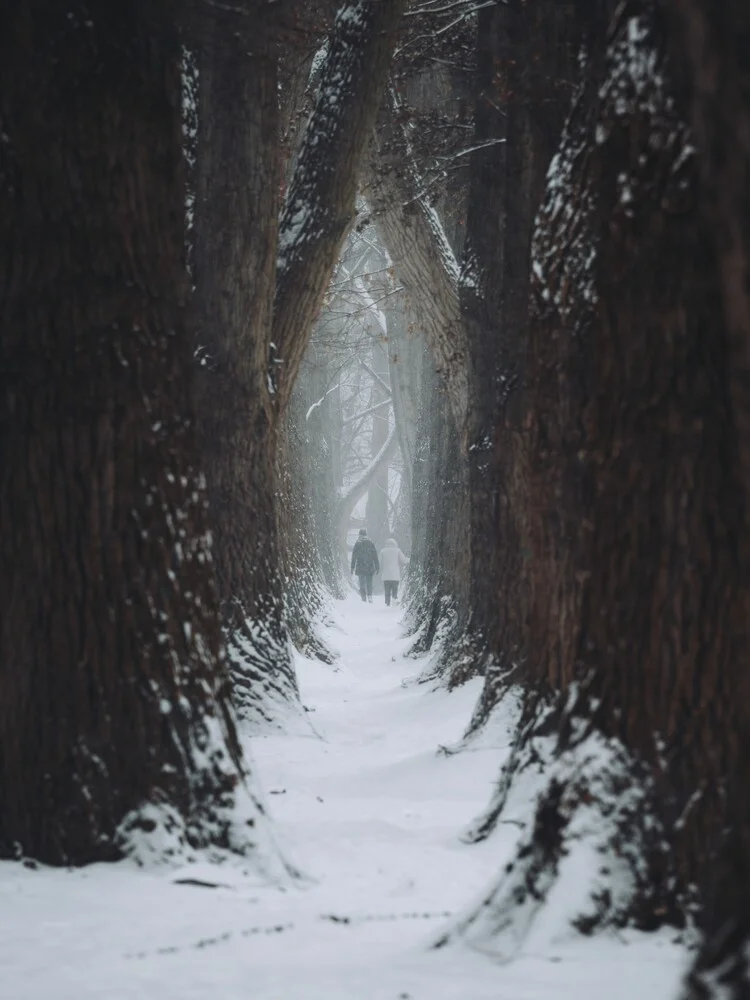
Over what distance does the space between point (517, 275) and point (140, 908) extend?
4914 millimetres

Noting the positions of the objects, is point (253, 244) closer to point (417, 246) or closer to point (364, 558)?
point (417, 246)

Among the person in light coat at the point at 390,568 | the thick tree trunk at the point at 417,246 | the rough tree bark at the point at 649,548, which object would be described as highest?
the thick tree trunk at the point at 417,246

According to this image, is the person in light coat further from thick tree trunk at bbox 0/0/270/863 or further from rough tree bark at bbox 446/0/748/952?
rough tree bark at bbox 446/0/748/952

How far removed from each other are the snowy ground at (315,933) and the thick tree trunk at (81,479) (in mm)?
329

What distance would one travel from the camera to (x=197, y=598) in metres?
4.57

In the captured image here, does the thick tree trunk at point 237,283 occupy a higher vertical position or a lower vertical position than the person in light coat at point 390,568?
higher

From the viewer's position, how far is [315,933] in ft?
12.6

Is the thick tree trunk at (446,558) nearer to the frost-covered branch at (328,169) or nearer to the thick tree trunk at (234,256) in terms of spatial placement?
the thick tree trunk at (234,256)

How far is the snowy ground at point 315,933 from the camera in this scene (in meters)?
3.20

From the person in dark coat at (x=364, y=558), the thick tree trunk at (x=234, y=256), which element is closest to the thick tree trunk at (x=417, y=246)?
the thick tree trunk at (x=234, y=256)

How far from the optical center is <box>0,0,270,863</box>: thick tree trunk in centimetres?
428

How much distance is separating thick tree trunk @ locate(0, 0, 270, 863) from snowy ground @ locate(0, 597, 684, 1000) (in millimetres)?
329

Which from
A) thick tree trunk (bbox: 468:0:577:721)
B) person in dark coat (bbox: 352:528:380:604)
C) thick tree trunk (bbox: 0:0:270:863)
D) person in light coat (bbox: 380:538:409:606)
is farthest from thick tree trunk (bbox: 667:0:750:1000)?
person in dark coat (bbox: 352:528:380:604)

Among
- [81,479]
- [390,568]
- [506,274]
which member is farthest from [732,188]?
[390,568]
